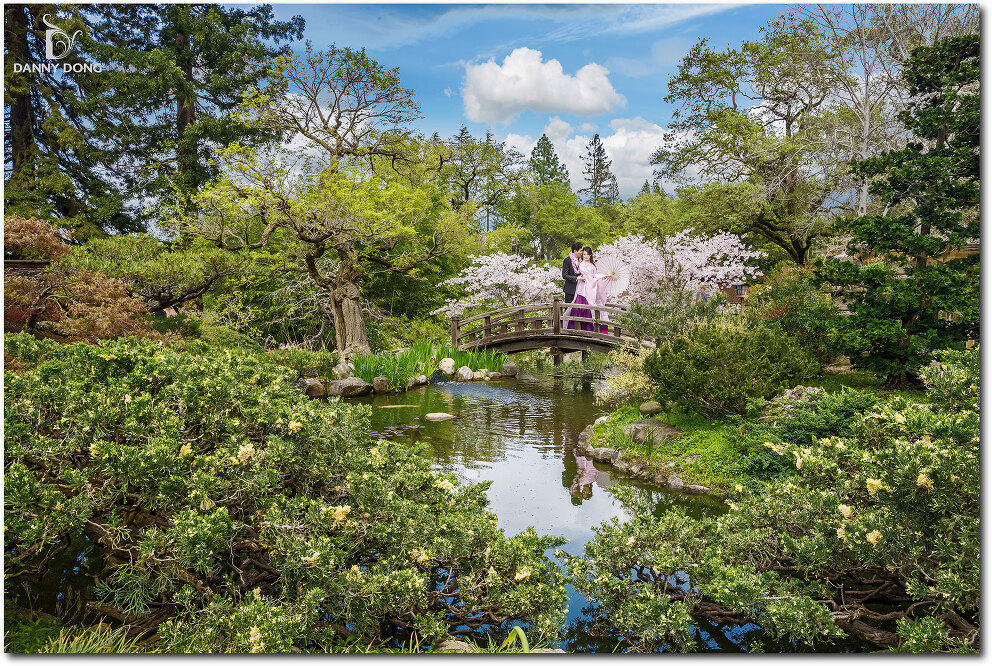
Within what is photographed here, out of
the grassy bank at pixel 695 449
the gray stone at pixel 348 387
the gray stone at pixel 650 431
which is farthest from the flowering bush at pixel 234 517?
the gray stone at pixel 348 387

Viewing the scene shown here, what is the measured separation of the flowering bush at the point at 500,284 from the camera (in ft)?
51.3

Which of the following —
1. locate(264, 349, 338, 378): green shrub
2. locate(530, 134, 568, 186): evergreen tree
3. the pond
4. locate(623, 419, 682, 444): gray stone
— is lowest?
the pond

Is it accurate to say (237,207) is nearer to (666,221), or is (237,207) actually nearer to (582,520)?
(582,520)

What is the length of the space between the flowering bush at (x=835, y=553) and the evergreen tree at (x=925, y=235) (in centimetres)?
364

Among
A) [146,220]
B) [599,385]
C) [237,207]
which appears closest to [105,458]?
[237,207]

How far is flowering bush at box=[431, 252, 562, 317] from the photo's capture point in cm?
1565

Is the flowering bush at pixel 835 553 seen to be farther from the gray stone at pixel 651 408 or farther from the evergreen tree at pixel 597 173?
the evergreen tree at pixel 597 173

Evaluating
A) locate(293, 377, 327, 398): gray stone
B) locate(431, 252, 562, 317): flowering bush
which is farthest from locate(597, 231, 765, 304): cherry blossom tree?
locate(293, 377, 327, 398): gray stone

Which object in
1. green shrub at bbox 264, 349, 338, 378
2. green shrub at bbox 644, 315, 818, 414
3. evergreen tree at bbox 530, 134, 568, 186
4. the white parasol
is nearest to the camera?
green shrub at bbox 644, 315, 818, 414

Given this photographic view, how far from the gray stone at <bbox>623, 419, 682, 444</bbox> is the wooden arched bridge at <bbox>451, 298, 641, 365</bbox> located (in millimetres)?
5507

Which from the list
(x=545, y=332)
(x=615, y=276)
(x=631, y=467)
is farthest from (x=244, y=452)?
(x=615, y=276)

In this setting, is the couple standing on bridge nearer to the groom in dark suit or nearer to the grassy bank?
the groom in dark suit

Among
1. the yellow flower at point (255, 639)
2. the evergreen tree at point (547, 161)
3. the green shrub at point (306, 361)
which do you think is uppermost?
the evergreen tree at point (547, 161)

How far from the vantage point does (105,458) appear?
252 cm
